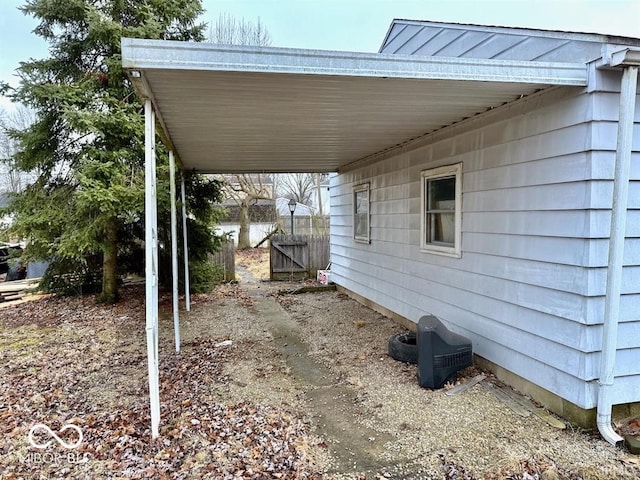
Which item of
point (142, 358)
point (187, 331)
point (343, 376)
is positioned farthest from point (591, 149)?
point (187, 331)

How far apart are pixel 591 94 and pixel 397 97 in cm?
135

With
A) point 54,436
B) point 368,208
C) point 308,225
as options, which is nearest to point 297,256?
point 368,208

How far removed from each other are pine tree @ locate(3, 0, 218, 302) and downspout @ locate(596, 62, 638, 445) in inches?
239

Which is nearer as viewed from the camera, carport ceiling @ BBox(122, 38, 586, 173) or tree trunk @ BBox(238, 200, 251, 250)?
carport ceiling @ BBox(122, 38, 586, 173)

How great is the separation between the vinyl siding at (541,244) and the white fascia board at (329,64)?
0.42 m

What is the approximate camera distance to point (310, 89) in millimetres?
2949

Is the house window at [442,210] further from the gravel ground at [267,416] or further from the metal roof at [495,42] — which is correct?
the gravel ground at [267,416]

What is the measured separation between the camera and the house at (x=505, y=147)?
265 centimetres

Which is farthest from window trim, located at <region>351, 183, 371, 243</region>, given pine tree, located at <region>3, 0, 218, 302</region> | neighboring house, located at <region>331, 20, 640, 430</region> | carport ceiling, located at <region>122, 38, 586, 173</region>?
pine tree, located at <region>3, 0, 218, 302</region>

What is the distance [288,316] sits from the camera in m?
6.90

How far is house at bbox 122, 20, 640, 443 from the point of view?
2.65 metres

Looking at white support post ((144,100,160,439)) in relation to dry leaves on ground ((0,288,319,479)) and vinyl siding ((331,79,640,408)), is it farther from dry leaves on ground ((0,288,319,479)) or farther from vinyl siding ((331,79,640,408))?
vinyl siding ((331,79,640,408))

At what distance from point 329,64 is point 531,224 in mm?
2139

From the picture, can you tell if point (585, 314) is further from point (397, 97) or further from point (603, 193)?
point (397, 97)
